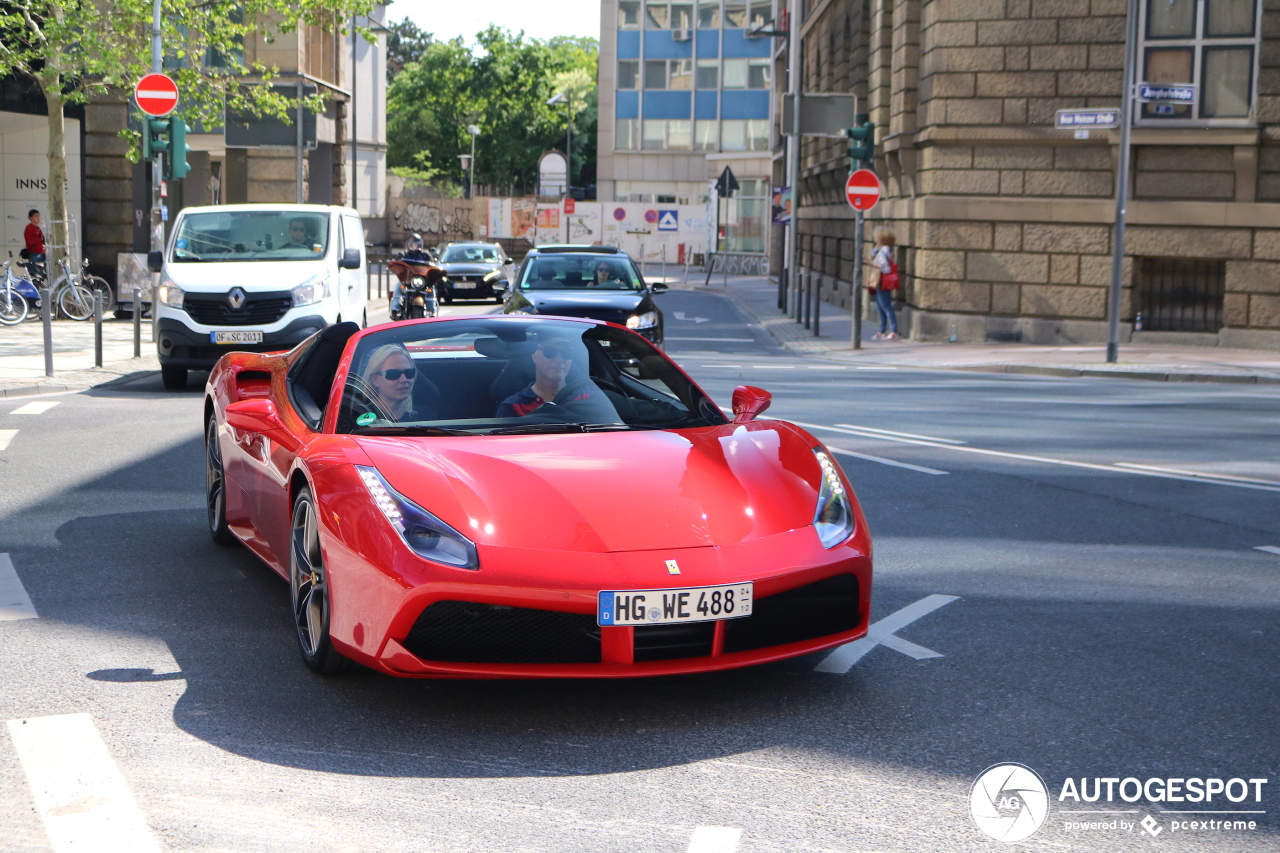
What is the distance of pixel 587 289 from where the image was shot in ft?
62.2

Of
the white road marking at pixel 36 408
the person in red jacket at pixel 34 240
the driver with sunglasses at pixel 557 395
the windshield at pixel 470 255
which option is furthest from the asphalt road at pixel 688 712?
the windshield at pixel 470 255

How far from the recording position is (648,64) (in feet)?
261

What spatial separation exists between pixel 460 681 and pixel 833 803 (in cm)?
157

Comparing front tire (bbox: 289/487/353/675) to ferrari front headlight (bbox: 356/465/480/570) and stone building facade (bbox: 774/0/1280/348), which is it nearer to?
ferrari front headlight (bbox: 356/465/480/570)

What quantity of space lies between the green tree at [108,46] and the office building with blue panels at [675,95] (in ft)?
170

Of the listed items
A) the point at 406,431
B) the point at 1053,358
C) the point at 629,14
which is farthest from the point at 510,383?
the point at 629,14

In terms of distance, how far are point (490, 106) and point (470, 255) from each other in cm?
5892

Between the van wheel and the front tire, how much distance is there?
35.5 feet

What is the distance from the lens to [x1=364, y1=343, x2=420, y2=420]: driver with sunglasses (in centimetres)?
577

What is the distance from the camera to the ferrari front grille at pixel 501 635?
4598 millimetres

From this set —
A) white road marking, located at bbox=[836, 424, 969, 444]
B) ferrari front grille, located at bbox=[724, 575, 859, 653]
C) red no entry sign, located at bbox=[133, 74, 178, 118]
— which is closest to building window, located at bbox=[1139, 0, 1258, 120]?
white road marking, located at bbox=[836, 424, 969, 444]

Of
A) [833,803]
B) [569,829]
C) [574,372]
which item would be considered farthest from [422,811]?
[574,372]

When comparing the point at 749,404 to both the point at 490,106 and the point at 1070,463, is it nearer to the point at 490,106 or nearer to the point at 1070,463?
the point at 1070,463

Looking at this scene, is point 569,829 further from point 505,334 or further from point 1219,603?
point 1219,603
